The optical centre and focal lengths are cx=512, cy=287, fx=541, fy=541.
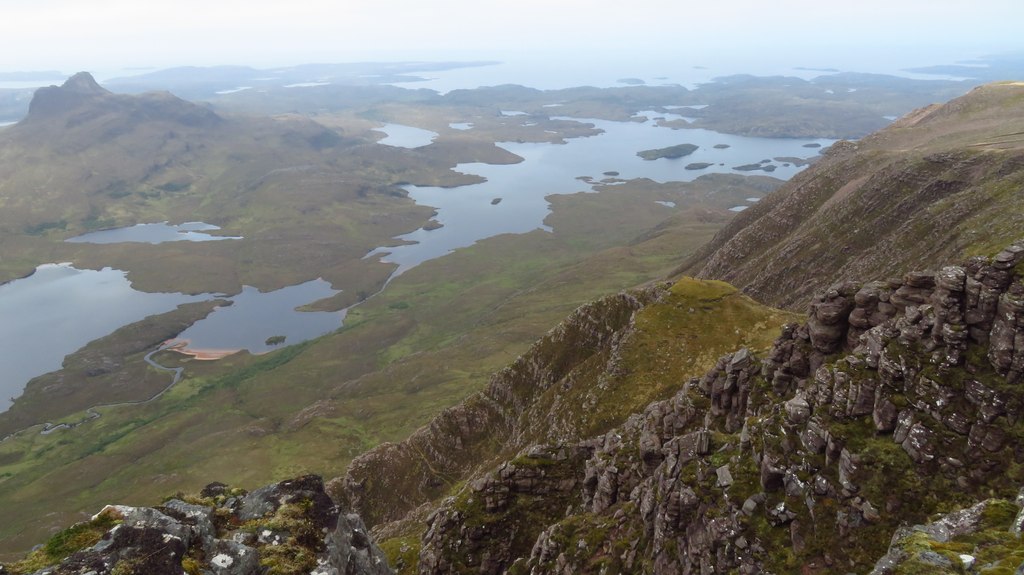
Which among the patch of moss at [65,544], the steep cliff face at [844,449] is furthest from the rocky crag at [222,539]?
the steep cliff face at [844,449]

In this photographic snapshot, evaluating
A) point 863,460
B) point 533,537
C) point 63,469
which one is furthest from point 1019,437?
point 63,469

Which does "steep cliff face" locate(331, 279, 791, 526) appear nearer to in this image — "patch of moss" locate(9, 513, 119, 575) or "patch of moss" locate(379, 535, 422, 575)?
"patch of moss" locate(379, 535, 422, 575)

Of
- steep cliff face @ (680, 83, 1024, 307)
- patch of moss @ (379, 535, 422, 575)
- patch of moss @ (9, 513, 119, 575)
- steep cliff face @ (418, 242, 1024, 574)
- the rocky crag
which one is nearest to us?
steep cliff face @ (418, 242, 1024, 574)

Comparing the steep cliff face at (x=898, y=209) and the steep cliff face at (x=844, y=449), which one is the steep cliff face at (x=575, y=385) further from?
the steep cliff face at (x=898, y=209)

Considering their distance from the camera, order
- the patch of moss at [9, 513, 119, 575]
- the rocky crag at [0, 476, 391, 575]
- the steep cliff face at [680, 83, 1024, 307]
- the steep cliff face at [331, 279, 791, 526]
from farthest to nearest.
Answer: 1. the steep cliff face at [680, 83, 1024, 307]
2. the steep cliff face at [331, 279, 791, 526]
3. the rocky crag at [0, 476, 391, 575]
4. the patch of moss at [9, 513, 119, 575]

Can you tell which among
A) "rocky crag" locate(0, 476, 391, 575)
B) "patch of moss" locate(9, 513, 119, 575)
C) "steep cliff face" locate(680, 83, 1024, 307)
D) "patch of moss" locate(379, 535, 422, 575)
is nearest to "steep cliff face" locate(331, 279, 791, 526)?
"patch of moss" locate(379, 535, 422, 575)

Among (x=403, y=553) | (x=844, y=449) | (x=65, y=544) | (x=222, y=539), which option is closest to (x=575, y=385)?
(x=403, y=553)

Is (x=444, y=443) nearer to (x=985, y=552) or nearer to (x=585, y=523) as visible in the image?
(x=585, y=523)

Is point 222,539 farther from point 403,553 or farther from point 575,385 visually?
point 575,385
